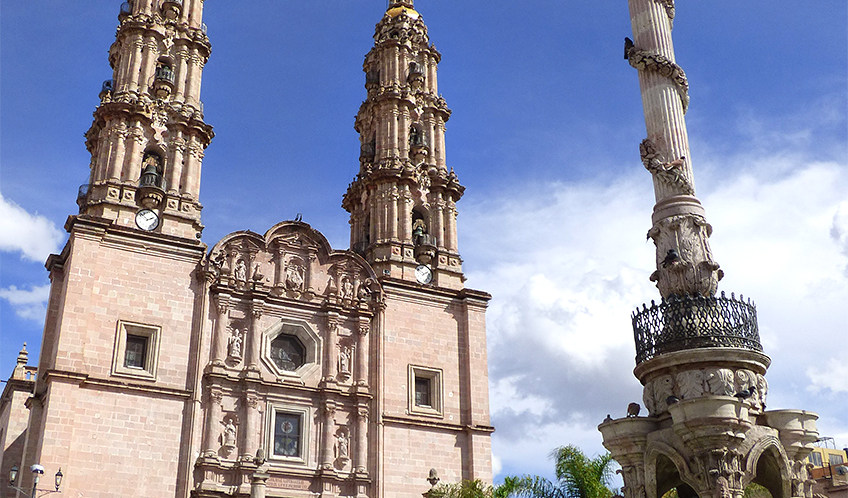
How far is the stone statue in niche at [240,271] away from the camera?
99.6 feet

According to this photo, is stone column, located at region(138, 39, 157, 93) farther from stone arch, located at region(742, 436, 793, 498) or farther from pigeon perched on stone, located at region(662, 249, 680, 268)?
stone arch, located at region(742, 436, 793, 498)

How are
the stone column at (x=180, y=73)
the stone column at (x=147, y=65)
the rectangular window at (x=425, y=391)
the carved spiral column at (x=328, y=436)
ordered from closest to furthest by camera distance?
1. the carved spiral column at (x=328, y=436)
2. the rectangular window at (x=425, y=391)
3. the stone column at (x=147, y=65)
4. the stone column at (x=180, y=73)

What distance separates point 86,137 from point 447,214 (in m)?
15.1

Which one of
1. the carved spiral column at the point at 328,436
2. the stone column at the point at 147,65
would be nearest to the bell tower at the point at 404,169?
the carved spiral column at the point at 328,436

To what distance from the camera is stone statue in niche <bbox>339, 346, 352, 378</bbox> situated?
100ft

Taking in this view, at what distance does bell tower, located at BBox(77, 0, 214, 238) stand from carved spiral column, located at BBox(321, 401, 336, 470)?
321 inches

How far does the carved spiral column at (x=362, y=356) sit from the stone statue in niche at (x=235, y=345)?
4397 mm

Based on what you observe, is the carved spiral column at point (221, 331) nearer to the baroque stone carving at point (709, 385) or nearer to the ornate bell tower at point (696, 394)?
the ornate bell tower at point (696, 394)

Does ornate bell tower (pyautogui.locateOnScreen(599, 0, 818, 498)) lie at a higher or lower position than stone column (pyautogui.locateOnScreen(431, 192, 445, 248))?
lower

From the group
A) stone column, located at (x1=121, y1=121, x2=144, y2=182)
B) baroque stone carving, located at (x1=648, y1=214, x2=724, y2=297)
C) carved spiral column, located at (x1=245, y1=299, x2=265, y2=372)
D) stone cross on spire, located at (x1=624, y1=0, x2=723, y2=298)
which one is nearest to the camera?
baroque stone carving, located at (x1=648, y1=214, x2=724, y2=297)

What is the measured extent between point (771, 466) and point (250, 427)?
18123 mm

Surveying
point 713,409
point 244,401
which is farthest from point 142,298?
point 713,409

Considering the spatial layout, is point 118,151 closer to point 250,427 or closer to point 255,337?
point 255,337

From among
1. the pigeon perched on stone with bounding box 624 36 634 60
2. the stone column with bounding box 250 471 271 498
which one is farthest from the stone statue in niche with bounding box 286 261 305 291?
the pigeon perched on stone with bounding box 624 36 634 60
